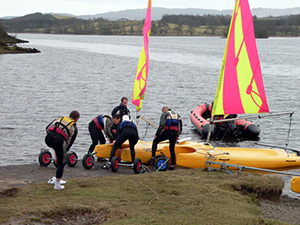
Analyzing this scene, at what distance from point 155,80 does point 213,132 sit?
101 feet

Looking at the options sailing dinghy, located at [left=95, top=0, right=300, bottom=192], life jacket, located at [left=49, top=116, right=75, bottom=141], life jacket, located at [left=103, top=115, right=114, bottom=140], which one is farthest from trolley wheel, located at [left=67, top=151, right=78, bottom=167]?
life jacket, located at [left=49, top=116, right=75, bottom=141]

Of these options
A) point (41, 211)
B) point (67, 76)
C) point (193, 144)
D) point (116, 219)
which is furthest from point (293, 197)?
point (67, 76)

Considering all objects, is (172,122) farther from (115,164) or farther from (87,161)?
(87,161)

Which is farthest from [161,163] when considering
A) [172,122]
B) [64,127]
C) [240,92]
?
[64,127]

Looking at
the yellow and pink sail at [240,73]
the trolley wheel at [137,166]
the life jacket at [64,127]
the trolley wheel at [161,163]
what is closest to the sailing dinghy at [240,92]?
the yellow and pink sail at [240,73]

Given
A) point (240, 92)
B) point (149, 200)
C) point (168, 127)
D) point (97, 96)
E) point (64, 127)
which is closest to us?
point (149, 200)

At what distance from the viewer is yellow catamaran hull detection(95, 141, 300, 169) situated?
14898 mm

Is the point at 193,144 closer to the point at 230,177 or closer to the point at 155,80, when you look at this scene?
the point at 230,177

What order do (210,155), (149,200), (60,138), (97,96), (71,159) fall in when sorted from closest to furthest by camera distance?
(149,200) → (60,138) → (210,155) → (71,159) → (97,96)

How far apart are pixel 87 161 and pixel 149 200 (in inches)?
196

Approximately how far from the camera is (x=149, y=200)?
10.3m

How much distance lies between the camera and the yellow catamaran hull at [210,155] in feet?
48.9

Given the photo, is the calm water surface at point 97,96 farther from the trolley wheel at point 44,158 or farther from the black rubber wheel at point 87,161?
the black rubber wheel at point 87,161

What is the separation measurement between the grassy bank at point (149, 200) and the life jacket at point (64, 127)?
51.8 inches
